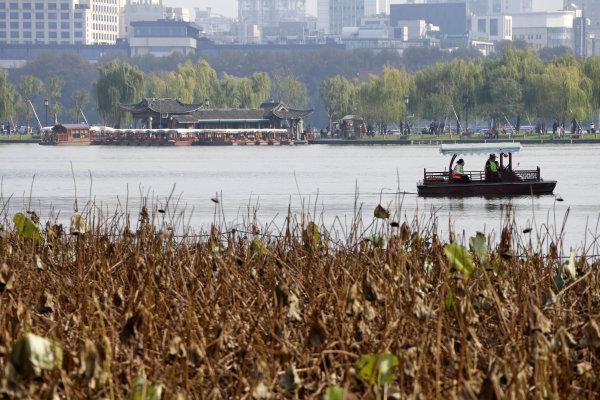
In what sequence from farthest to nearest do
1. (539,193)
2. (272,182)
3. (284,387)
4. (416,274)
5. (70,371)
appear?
(272,182)
(539,193)
(416,274)
(70,371)
(284,387)

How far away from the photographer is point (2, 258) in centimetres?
1041

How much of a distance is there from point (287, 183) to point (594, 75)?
1849 inches

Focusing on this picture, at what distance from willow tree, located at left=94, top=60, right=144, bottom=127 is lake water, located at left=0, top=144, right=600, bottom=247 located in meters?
18.7

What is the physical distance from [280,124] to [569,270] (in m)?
96.7

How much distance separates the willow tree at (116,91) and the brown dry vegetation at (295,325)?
9506 centimetres

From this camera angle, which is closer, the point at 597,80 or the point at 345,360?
the point at 345,360

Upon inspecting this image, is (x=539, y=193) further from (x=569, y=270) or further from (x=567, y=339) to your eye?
(x=567, y=339)

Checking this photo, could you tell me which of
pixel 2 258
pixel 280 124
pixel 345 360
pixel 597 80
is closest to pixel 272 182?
pixel 2 258

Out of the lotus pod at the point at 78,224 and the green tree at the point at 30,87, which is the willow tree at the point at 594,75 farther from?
the lotus pod at the point at 78,224

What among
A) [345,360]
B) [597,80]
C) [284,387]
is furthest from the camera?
[597,80]

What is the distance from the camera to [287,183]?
153 ft

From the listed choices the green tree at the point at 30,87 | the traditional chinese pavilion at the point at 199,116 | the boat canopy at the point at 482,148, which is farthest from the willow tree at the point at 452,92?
the boat canopy at the point at 482,148

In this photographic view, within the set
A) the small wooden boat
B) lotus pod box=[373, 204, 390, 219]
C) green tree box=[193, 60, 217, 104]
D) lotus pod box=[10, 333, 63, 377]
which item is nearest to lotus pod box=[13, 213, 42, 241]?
lotus pod box=[373, 204, 390, 219]

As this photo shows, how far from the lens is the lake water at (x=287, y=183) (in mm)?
30062
